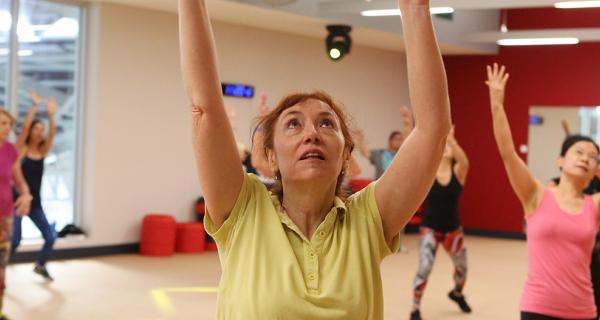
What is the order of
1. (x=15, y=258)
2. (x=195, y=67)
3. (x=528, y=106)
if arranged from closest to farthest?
1. (x=195, y=67)
2. (x=15, y=258)
3. (x=528, y=106)

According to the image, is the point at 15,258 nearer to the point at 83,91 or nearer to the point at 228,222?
the point at 83,91

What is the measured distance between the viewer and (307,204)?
65.4 inches

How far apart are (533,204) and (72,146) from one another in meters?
6.86

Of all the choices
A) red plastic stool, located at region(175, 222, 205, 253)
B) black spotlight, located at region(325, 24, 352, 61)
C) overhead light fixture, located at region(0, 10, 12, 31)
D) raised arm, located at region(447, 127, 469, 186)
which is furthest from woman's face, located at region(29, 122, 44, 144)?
raised arm, located at region(447, 127, 469, 186)

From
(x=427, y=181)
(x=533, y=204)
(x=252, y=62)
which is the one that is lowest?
(x=533, y=204)

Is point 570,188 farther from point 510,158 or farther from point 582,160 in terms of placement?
point 510,158

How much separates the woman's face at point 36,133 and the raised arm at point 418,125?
6755 mm

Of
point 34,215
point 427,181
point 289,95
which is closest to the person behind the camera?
point 427,181

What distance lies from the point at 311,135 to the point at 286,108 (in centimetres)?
13

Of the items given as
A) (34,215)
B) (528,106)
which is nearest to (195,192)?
(34,215)

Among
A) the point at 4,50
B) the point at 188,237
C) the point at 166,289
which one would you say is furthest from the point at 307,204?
the point at 188,237

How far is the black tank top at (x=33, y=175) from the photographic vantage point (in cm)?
781

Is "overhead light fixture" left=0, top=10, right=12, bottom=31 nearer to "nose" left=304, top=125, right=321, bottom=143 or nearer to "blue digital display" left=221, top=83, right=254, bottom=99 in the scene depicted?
"blue digital display" left=221, top=83, right=254, bottom=99

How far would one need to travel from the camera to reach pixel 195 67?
1.48 meters
